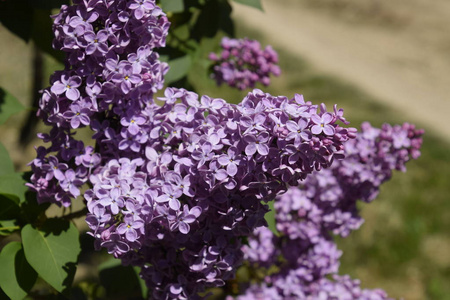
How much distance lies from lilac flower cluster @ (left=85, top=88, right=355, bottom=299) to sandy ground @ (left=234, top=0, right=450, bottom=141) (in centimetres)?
544

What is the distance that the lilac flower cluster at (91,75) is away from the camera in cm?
141

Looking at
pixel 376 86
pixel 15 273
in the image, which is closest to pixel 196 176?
pixel 15 273

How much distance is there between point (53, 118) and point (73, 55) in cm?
18

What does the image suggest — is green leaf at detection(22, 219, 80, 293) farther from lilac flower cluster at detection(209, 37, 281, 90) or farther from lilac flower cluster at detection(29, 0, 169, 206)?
lilac flower cluster at detection(209, 37, 281, 90)

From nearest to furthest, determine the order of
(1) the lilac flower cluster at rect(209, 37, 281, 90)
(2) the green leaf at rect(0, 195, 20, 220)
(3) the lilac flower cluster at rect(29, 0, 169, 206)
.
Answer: (3) the lilac flower cluster at rect(29, 0, 169, 206), (2) the green leaf at rect(0, 195, 20, 220), (1) the lilac flower cluster at rect(209, 37, 281, 90)

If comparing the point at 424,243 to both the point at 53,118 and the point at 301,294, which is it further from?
the point at 53,118

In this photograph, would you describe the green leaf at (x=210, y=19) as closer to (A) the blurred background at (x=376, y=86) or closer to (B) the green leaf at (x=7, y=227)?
(A) the blurred background at (x=376, y=86)

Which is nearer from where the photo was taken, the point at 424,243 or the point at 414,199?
the point at 424,243

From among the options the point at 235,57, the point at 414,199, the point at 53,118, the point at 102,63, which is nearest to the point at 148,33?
the point at 102,63

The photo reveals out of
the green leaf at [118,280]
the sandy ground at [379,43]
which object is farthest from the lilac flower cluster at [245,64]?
the sandy ground at [379,43]

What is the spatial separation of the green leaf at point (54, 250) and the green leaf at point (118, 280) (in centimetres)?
55

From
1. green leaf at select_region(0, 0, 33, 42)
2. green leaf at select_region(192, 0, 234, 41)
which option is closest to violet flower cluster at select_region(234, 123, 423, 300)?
green leaf at select_region(192, 0, 234, 41)

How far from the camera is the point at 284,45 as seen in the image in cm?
721

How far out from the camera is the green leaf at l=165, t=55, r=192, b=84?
2.03 metres
